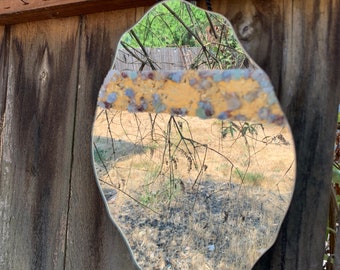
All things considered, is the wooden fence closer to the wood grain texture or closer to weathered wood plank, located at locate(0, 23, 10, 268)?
the wood grain texture

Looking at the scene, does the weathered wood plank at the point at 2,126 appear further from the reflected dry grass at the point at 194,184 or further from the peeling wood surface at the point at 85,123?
the reflected dry grass at the point at 194,184

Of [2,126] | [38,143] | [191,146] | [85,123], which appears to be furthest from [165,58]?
[2,126]

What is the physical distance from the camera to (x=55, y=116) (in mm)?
978

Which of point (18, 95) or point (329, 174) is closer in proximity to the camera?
point (329, 174)

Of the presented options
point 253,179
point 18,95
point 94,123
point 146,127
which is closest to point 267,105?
point 253,179

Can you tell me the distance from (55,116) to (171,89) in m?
0.33

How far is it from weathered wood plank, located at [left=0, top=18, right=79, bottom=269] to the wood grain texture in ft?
1.35

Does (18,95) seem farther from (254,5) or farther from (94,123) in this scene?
(254,5)

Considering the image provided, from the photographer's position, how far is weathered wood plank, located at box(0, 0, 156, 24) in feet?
2.79

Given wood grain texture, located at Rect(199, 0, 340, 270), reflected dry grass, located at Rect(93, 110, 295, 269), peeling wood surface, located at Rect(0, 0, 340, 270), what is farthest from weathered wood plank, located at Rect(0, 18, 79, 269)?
wood grain texture, located at Rect(199, 0, 340, 270)

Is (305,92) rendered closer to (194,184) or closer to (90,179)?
(194,184)

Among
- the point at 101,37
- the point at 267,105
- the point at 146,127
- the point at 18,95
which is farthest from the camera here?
the point at 18,95

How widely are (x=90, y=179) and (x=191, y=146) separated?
0.28m

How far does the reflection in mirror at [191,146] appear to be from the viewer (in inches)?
26.7
